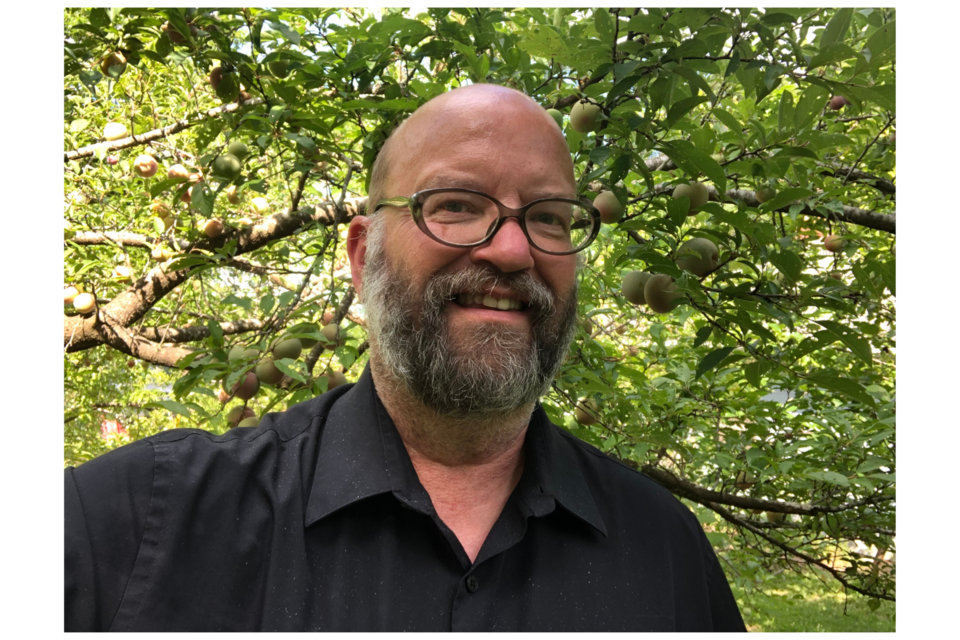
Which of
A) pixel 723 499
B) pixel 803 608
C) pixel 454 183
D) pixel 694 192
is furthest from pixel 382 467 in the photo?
pixel 803 608

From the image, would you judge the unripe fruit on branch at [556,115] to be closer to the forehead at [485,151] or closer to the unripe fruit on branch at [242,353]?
the forehead at [485,151]

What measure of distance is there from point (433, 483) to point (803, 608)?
4310 mm

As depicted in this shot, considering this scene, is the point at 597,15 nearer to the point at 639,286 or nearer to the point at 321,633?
the point at 639,286

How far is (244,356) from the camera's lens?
219cm

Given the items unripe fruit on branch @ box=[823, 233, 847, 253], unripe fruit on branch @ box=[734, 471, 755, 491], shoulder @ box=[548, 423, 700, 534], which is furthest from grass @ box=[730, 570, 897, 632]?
shoulder @ box=[548, 423, 700, 534]

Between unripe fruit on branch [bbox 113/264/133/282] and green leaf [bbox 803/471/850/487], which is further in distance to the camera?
unripe fruit on branch [bbox 113/264/133/282]

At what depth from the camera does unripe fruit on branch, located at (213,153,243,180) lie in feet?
8.64

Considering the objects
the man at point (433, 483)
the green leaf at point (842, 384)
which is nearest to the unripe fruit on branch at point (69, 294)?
the man at point (433, 483)

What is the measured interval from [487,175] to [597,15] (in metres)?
0.50

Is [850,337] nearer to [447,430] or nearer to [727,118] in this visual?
[727,118]

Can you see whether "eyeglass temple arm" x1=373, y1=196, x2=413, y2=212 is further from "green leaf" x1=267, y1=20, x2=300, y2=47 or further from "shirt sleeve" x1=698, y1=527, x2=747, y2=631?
"shirt sleeve" x1=698, y1=527, x2=747, y2=631

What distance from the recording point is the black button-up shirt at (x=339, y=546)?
3.53ft

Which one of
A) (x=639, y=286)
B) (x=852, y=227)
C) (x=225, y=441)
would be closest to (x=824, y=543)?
(x=852, y=227)

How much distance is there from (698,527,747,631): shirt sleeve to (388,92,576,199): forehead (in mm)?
934
